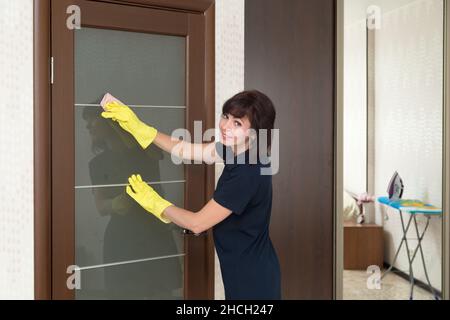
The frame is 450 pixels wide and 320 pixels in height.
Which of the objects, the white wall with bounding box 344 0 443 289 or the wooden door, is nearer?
the wooden door

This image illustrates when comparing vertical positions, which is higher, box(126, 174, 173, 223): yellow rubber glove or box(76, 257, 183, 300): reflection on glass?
box(126, 174, 173, 223): yellow rubber glove

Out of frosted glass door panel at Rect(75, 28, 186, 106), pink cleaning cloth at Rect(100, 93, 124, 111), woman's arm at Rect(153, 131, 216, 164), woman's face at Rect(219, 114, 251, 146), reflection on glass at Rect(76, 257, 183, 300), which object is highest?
frosted glass door panel at Rect(75, 28, 186, 106)

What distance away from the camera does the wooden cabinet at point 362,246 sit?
273 cm

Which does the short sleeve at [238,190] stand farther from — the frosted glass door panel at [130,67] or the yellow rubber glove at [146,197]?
the frosted glass door panel at [130,67]

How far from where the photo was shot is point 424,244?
9.73ft

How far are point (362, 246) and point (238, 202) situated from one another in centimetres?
115

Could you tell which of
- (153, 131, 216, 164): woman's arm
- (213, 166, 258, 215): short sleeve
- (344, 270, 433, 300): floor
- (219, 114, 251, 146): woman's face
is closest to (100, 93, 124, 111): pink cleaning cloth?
(153, 131, 216, 164): woman's arm

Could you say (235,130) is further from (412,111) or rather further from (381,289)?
(381,289)

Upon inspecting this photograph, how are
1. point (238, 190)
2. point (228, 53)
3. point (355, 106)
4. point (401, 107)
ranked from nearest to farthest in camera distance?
point (238, 190) → point (228, 53) → point (355, 106) → point (401, 107)

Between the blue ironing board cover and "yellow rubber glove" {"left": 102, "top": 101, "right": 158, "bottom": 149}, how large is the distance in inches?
→ 55.0

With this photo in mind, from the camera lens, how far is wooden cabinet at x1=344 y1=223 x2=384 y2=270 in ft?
8.95

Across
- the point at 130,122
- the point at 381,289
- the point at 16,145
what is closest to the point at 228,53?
the point at 130,122

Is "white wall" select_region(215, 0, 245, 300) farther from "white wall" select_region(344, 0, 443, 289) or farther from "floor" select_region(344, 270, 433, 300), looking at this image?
"floor" select_region(344, 270, 433, 300)

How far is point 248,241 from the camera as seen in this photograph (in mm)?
2031
